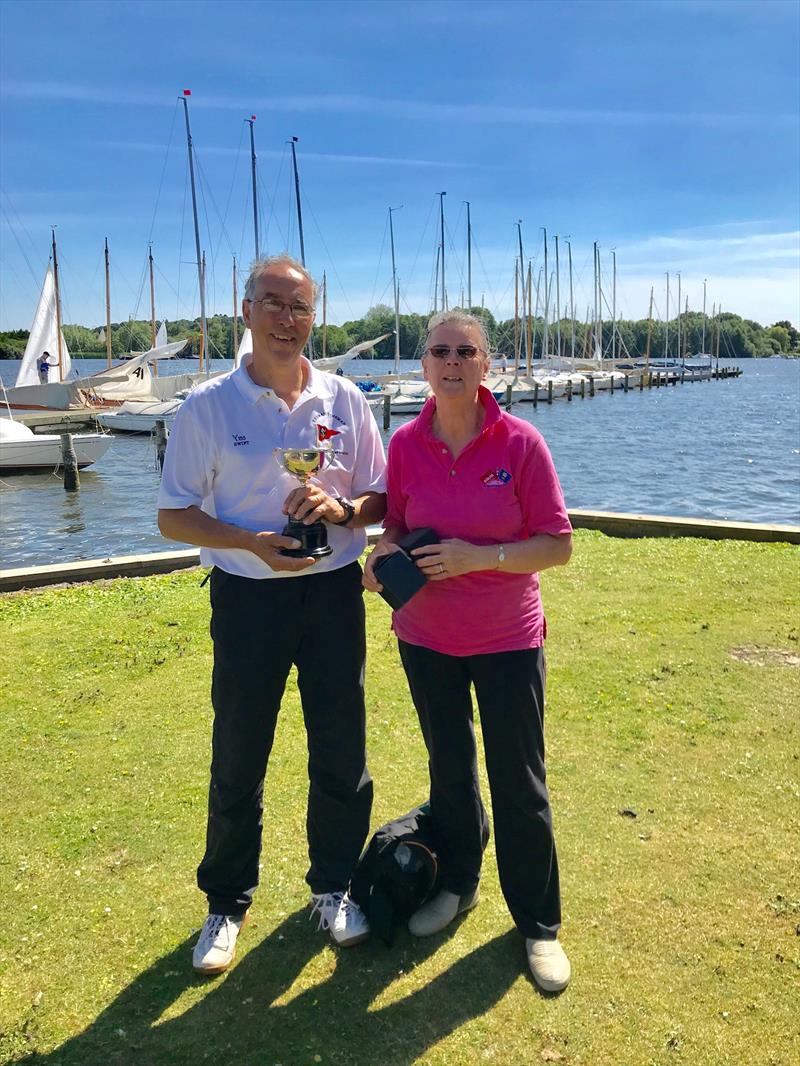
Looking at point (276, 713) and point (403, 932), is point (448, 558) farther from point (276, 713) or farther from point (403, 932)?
point (403, 932)

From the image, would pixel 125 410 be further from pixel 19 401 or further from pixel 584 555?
pixel 584 555

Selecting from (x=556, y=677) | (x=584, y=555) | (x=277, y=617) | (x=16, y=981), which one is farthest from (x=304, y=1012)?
(x=584, y=555)

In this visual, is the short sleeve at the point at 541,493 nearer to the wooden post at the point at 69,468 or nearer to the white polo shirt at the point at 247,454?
the white polo shirt at the point at 247,454

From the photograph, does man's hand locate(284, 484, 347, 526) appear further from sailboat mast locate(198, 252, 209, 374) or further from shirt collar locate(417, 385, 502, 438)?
sailboat mast locate(198, 252, 209, 374)

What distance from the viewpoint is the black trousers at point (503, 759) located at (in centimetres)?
267

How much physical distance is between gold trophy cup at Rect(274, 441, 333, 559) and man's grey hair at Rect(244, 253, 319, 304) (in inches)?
21.1

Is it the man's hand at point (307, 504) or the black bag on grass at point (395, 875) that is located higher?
the man's hand at point (307, 504)

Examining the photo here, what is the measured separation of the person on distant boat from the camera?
35281 mm

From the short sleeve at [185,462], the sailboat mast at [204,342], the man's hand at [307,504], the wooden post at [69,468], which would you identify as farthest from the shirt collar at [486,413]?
the sailboat mast at [204,342]

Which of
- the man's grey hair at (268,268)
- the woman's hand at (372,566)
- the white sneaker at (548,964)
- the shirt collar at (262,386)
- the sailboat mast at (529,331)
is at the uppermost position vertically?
the sailboat mast at (529,331)

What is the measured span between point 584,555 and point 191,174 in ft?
98.1

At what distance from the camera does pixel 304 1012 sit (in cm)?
257

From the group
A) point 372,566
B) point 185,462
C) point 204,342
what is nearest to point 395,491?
point 372,566

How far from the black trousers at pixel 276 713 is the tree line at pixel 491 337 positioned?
0.97 meters
